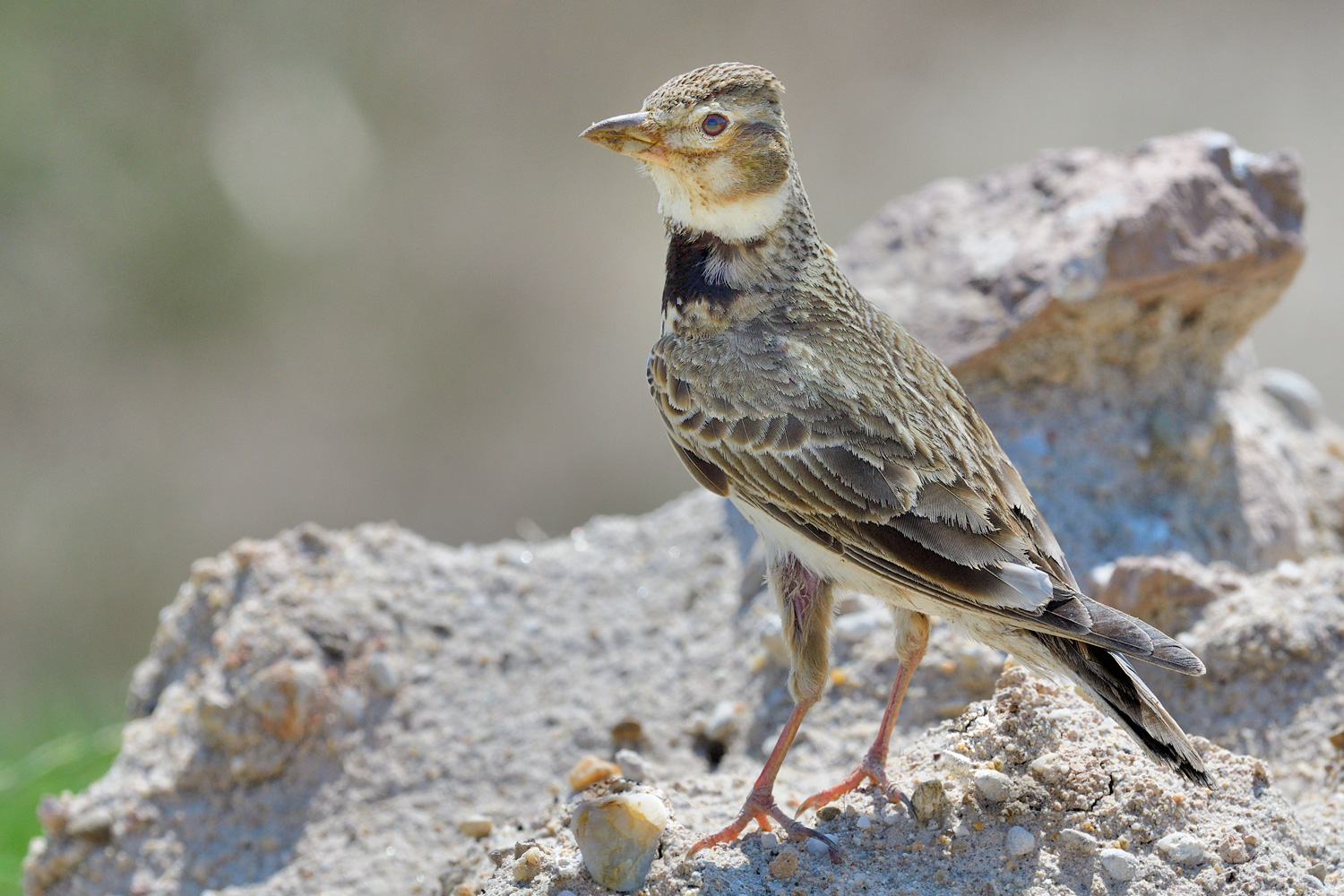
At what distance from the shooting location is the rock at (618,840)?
304 centimetres

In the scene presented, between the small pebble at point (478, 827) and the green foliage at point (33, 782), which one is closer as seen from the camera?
the small pebble at point (478, 827)

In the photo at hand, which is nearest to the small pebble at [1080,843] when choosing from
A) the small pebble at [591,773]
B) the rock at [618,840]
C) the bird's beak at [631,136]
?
the rock at [618,840]

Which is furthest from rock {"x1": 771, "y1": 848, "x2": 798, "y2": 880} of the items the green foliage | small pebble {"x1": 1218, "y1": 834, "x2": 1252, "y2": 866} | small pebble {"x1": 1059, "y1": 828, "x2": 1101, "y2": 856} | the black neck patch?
the green foliage

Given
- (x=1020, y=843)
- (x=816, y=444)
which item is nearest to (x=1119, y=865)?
(x=1020, y=843)

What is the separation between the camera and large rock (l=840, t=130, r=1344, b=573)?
5.05 meters

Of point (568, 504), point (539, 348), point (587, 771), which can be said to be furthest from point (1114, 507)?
point (539, 348)

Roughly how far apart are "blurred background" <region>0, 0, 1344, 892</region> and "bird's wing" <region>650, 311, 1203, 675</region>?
24.1 ft

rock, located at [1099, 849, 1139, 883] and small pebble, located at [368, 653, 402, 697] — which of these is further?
small pebble, located at [368, 653, 402, 697]

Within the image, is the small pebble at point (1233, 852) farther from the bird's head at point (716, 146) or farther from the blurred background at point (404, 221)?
the blurred background at point (404, 221)

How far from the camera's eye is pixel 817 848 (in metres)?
3.19

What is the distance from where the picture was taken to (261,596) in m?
4.73

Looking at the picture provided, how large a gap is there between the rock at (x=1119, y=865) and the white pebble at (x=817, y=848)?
0.68 m

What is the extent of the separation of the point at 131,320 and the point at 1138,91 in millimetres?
11604

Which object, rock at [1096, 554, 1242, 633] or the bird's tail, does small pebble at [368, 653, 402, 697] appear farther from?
rock at [1096, 554, 1242, 633]
